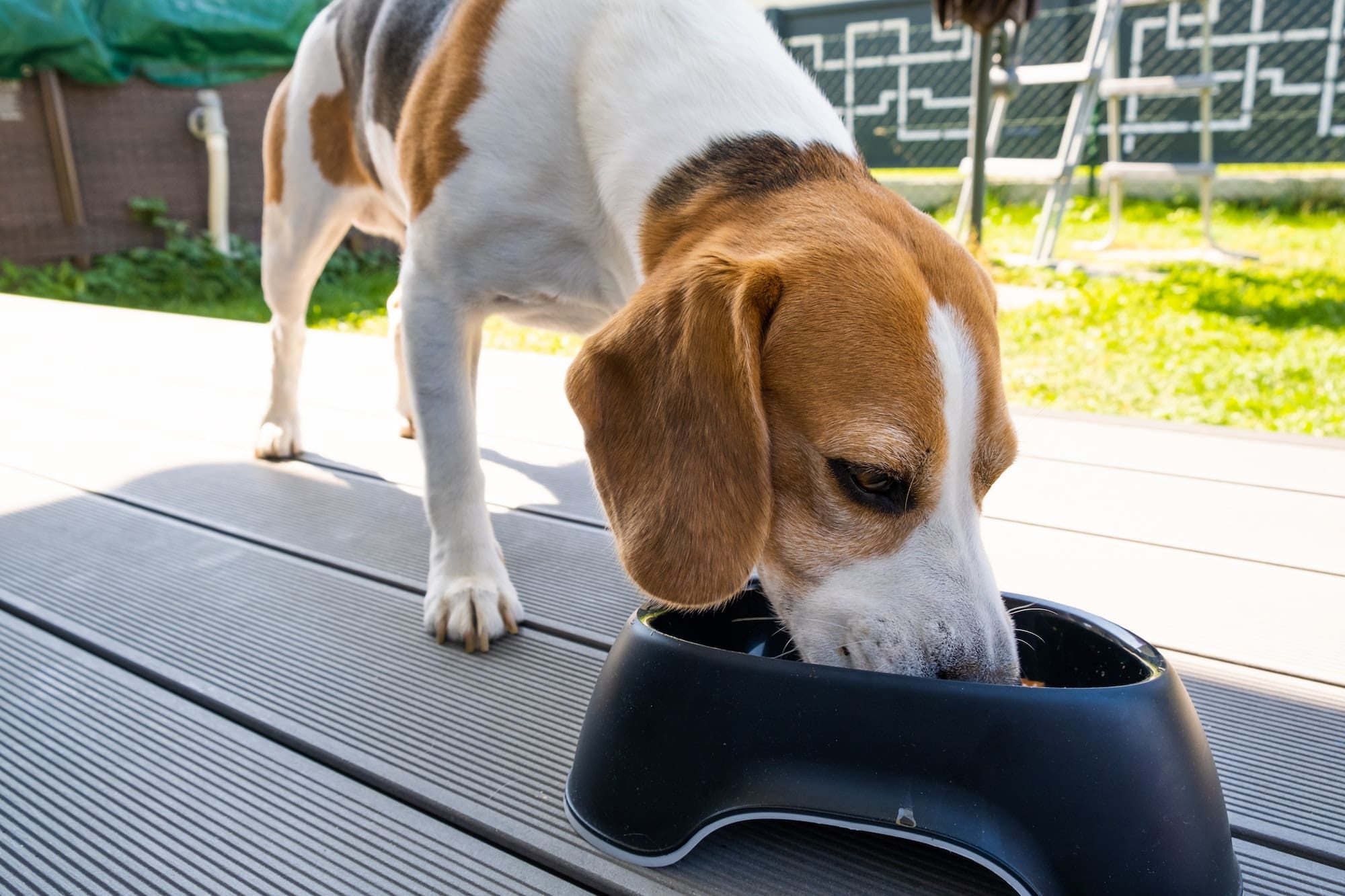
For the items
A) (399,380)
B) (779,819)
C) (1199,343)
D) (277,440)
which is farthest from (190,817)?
(1199,343)

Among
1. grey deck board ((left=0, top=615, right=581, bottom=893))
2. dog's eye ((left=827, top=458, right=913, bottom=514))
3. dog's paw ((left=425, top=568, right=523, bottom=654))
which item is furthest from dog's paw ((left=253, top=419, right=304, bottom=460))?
dog's eye ((left=827, top=458, right=913, bottom=514))

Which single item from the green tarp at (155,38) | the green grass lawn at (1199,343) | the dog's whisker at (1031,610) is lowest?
the green grass lawn at (1199,343)

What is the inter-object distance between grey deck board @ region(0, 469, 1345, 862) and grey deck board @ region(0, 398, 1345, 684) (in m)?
0.06

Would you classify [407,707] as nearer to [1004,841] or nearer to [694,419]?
[694,419]

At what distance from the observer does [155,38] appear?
686 cm

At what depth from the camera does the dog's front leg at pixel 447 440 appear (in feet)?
6.10

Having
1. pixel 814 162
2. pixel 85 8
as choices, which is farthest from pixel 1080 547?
pixel 85 8

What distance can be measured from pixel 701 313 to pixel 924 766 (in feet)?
1.91

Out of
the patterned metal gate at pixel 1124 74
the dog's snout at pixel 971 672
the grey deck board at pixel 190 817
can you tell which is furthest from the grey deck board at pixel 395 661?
the patterned metal gate at pixel 1124 74

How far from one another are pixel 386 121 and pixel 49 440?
149cm

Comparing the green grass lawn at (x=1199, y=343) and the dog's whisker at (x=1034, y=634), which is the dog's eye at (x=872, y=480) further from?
the green grass lawn at (x=1199, y=343)

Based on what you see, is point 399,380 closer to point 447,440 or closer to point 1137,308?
point 447,440

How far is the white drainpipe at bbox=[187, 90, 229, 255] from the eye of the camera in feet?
23.3

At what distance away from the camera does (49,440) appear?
2.90 meters
